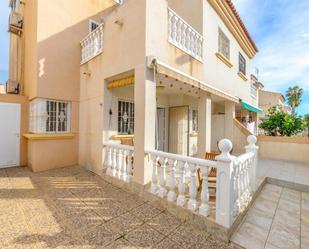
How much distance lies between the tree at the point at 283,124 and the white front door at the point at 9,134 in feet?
52.4

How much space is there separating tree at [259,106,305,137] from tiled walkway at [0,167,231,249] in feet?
38.8

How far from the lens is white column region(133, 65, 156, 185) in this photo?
5.71 m

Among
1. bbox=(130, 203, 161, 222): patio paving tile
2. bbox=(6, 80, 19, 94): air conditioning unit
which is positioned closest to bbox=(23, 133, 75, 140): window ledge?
bbox=(6, 80, 19, 94): air conditioning unit

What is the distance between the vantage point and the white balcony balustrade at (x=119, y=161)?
652cm

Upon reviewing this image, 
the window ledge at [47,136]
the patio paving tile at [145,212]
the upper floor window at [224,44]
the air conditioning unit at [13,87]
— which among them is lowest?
the patio paving tile at [145,212]

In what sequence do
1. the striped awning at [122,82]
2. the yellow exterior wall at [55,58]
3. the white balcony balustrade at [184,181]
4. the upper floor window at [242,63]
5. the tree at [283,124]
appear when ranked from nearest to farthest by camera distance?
the white balcony balustrade at [184,181], the striped awning at [122,82], the yellow exterior wall at [55,58], the tree at [283,124], the upper floor window at [242,63]

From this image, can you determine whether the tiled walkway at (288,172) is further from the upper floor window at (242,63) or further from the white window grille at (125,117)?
the upper floor window at (242,63)

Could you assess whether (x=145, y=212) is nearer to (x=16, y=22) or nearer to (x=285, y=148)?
(x=285, y=148)

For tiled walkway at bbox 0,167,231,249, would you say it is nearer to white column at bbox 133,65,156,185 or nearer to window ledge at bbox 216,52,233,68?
white column at bbox 133,65,156,185

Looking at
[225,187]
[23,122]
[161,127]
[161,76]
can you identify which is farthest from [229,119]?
[23,122]

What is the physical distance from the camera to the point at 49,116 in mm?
9086

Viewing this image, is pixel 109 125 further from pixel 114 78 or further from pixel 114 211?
pixel 114 211

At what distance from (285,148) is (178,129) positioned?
24.4 feet

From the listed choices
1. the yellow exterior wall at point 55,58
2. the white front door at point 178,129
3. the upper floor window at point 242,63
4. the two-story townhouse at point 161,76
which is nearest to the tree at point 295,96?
the upper floor window at point 242,63
